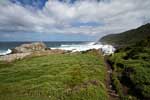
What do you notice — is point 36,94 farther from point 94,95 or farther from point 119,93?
point 119,93

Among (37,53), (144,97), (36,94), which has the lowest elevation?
(144,97)

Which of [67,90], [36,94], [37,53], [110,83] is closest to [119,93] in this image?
[110,83]

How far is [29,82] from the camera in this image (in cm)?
2483

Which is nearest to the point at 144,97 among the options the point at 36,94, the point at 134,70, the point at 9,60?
the point at 134,70

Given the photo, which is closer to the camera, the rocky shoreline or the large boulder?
the rocky shoreline

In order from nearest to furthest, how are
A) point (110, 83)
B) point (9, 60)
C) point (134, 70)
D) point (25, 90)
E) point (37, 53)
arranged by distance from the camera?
point (25, 90) < point (110, 83) < point (134, 70) < point (9, 60) < point (37, 53)

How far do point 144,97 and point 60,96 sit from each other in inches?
440

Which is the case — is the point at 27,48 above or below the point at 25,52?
above

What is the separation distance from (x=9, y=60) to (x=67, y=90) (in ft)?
124

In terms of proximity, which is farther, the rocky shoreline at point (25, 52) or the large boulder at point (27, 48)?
the large boulder at point (27, 48)

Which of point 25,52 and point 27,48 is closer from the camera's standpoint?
point 25,52

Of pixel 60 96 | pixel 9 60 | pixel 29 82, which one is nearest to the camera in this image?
pixel 60 96

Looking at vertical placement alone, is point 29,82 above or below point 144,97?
above

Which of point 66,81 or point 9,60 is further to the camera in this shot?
point 9,60
